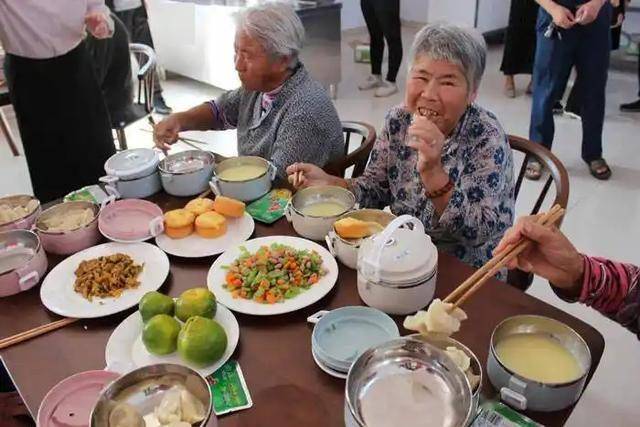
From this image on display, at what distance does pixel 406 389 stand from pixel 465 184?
713 mm

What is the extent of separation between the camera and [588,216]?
3.03 metres

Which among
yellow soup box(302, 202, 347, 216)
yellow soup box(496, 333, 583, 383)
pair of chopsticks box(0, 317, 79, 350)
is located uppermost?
yellow soup box(496, 333, 583, 383)

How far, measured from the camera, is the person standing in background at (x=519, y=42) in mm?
4492

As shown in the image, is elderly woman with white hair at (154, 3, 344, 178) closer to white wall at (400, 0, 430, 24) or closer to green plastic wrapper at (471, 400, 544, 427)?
green plastic wrapper at (471, 400, 544, 427)

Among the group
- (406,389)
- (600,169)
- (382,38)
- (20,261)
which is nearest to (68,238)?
(20,261)

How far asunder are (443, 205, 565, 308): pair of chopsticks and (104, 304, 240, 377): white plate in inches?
16.8

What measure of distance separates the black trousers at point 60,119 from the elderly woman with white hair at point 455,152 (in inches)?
53.6

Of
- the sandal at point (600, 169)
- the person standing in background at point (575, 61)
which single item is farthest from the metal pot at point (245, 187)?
the sandal at point (600, 169)

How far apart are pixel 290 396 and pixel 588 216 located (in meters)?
2.60

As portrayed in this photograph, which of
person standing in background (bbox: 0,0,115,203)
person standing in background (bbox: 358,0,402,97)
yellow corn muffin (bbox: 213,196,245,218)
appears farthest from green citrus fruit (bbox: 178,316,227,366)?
person standing in background (bbox: 358,0,402,97)

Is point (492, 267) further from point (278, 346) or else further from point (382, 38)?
point (382, 38)

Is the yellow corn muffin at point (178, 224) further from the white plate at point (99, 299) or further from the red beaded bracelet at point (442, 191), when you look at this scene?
the red beaded bracelet at point (442, 191)

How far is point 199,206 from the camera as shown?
1468 mm

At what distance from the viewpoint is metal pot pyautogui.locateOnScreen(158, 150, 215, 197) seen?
Result: 63.0 inches
